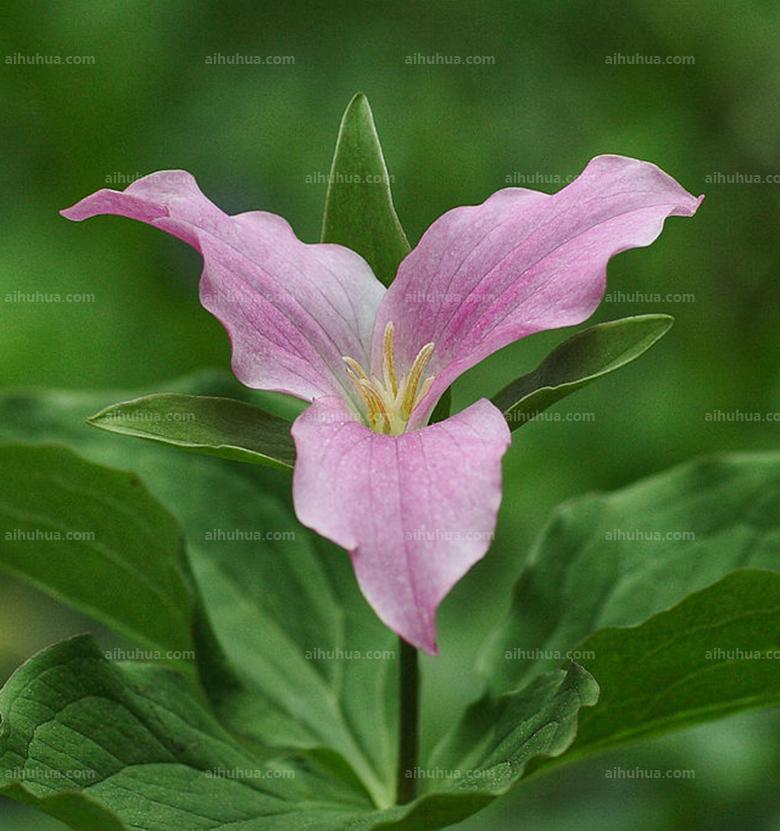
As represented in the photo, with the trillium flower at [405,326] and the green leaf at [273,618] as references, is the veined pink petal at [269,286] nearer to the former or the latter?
the trillium flower at [405,326]

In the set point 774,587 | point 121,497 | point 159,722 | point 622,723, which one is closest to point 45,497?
point 121,497

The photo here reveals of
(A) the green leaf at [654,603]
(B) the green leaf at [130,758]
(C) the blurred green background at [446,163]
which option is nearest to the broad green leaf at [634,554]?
(A) the green leaf at [654,603]

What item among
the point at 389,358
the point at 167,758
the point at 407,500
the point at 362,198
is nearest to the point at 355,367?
the point at 389,358

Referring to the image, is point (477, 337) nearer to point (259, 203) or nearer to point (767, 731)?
point (767, 731)

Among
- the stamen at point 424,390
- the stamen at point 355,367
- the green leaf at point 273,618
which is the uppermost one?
the stamen at point 355,367

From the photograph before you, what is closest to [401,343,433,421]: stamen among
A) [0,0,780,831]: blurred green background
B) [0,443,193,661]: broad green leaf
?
[0,443,193,661]: broad green leaf

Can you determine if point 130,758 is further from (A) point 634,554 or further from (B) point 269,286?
(A) point 634,554
